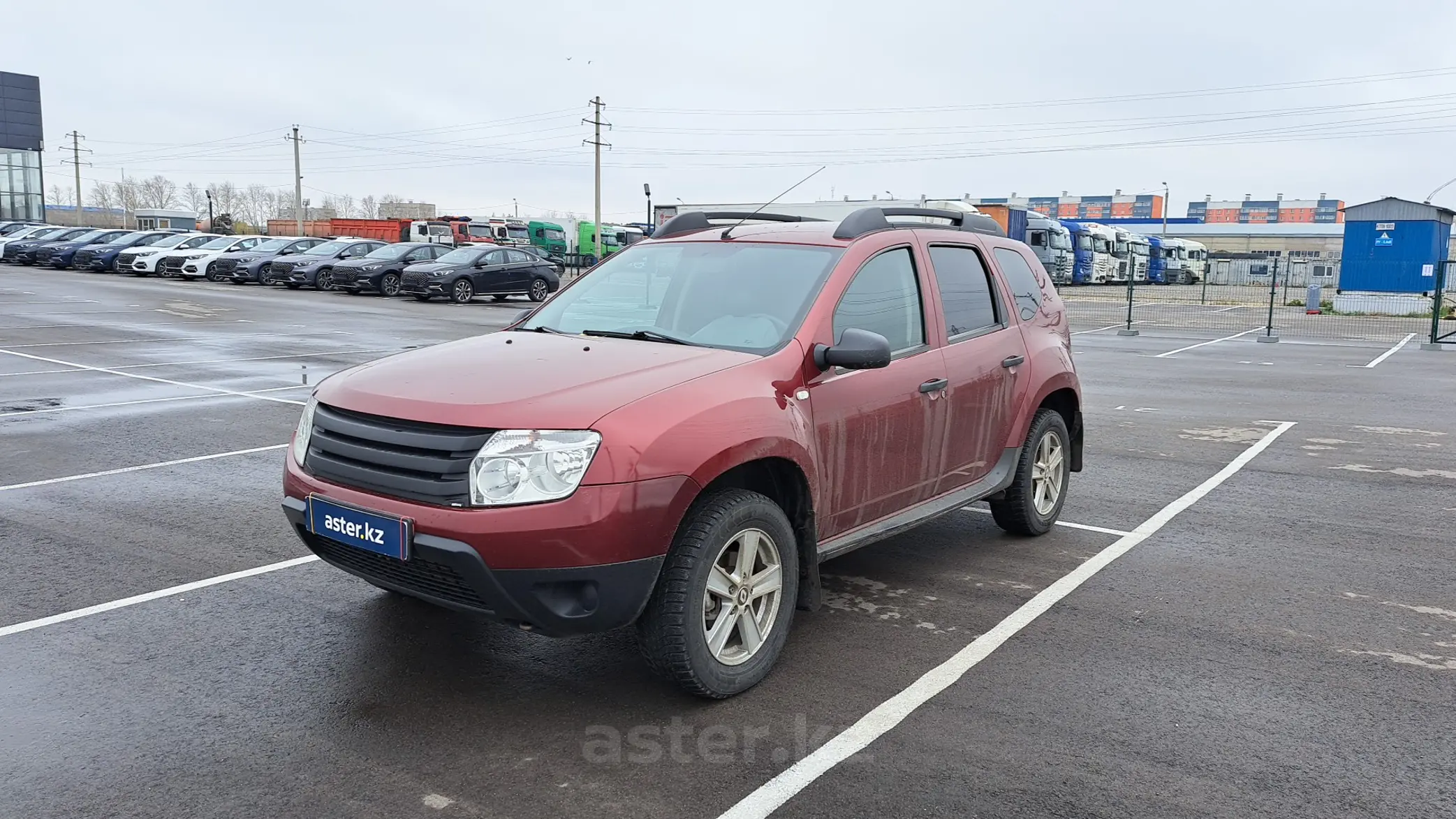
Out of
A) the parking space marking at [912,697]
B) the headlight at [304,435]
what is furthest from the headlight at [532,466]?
the parking space marking at [912,697]

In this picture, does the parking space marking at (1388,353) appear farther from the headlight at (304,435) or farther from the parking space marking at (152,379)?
the headlight at (304,435)

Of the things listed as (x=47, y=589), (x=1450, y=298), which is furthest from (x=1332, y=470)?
(x=1450, y=298)

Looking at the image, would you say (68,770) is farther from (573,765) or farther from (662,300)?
(662,300)

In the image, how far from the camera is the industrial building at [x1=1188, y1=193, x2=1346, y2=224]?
120062 millimetres

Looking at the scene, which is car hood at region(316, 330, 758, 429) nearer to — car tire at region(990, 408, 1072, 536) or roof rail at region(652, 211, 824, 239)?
roof rail at region(652, 211, 824, 239)

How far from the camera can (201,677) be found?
423 centimetres

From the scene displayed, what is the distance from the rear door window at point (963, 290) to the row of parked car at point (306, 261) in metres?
25.0

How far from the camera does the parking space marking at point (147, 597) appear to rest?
476 centimetres

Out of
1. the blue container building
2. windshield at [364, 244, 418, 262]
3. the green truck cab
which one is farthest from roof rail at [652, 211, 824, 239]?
the green truck cab

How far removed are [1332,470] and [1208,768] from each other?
6.04 metres

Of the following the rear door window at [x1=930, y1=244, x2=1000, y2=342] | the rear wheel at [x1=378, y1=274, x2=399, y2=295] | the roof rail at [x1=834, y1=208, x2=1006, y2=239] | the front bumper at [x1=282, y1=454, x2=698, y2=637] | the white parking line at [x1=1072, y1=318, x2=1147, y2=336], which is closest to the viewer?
the front bumper at [x1=282, y1=454, x2=698, y2=637]

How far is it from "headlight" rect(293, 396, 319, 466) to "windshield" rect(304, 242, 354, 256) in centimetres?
3214

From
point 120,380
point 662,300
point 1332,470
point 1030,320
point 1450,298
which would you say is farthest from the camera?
point 1450,298
